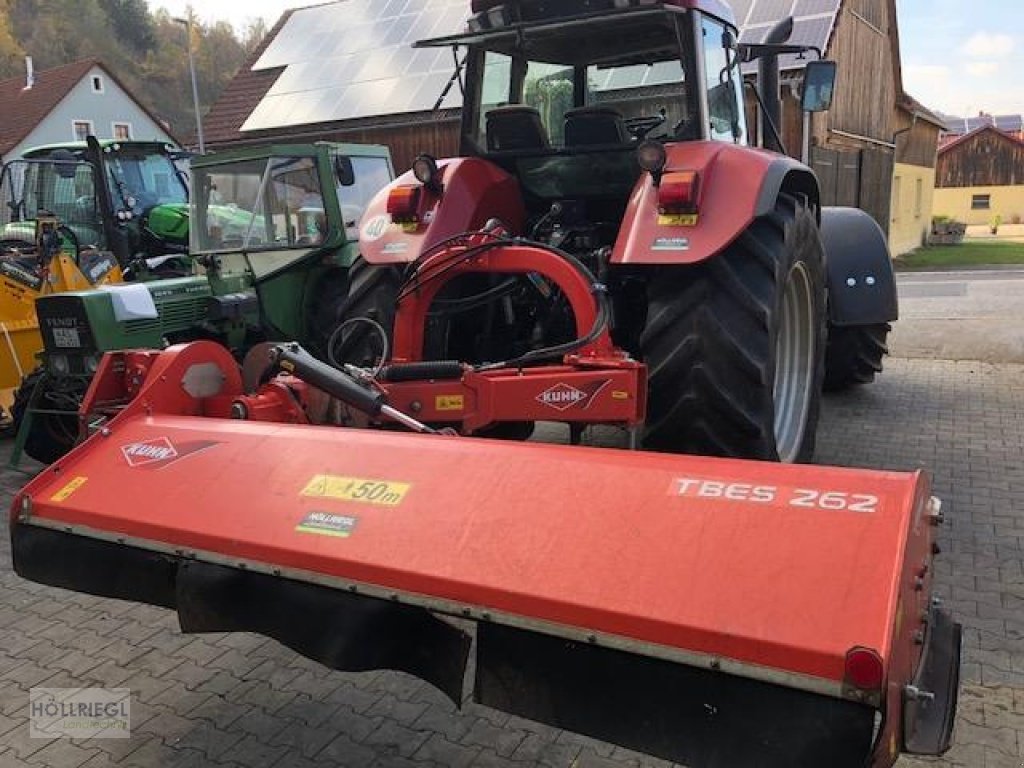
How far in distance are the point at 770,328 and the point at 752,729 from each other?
1.86 m

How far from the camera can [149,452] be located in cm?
275

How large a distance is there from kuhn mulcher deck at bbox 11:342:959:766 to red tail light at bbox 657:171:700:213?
1409 mm

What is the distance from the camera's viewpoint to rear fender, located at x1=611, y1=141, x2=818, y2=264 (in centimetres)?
329

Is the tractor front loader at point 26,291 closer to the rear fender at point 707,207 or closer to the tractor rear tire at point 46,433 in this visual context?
the tractor rear tire at point 46,433

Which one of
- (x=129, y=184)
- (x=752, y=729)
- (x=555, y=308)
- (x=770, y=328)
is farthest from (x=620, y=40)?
(x=129, y=184)

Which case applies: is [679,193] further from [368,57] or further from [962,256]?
[962,256]

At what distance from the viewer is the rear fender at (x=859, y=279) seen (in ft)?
19.0

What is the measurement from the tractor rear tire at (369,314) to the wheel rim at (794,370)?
1.86 meters

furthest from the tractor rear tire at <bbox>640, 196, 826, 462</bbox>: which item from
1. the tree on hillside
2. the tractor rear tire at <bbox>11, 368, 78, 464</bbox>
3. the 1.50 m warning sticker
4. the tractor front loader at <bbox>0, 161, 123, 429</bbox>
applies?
the tree on hillside

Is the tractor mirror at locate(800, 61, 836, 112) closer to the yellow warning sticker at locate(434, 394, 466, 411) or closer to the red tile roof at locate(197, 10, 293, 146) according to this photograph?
the yellow warning sticker at locate(434, 394, 466, 411)

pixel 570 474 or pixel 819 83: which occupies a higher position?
pixel 819 83

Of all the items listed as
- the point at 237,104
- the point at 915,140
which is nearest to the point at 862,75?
the point at 915,140

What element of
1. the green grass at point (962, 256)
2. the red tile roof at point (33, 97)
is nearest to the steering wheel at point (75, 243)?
the green grass at point (962, 256)

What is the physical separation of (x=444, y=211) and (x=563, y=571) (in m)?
2.45
